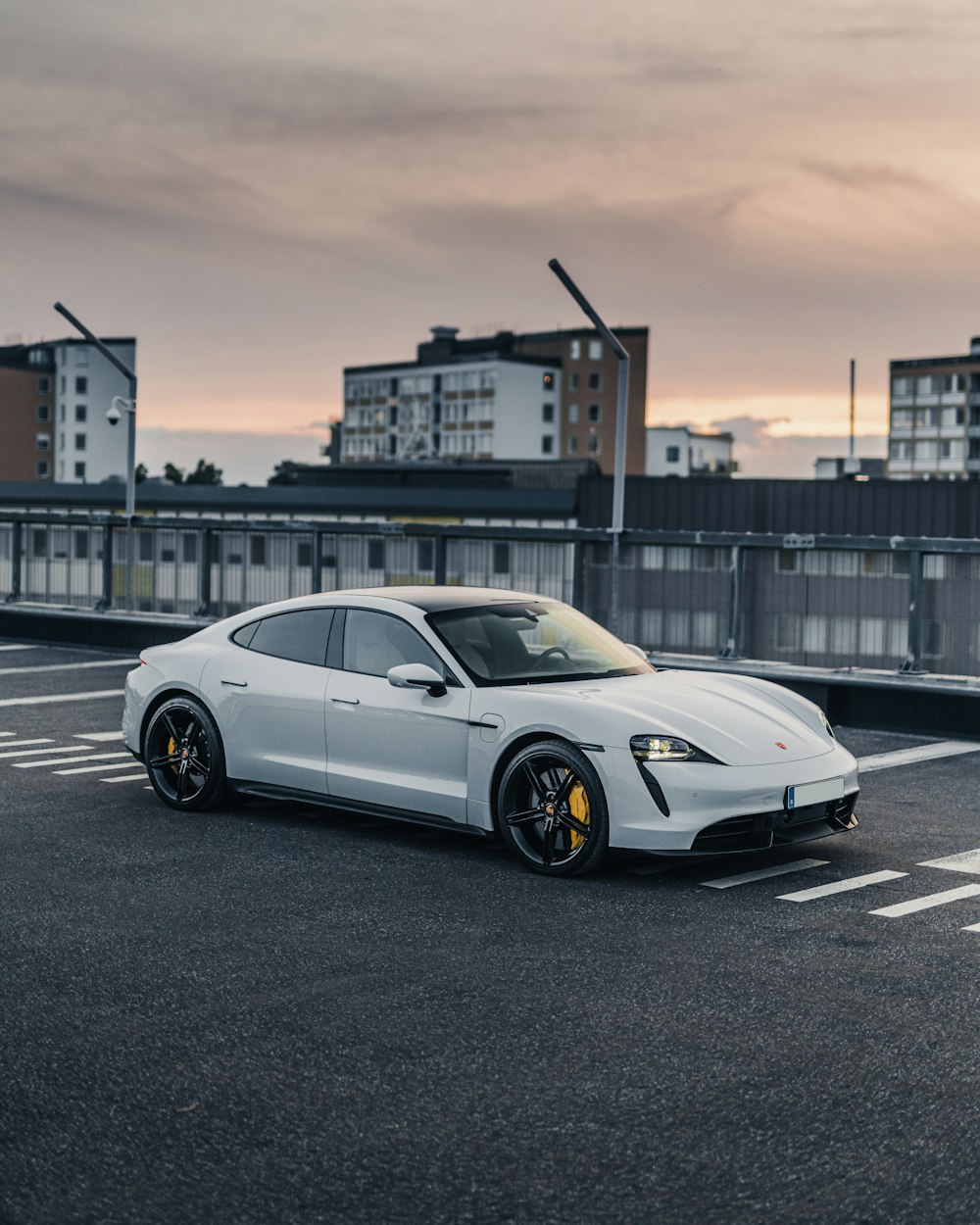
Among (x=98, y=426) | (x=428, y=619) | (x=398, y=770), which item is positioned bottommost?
(x=398, y=770)

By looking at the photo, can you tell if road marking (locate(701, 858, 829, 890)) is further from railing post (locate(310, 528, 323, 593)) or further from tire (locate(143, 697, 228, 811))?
railing post (locate(310, 528, 323, 593))

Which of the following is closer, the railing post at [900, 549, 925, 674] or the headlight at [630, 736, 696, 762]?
the headlight at [630, 736, 696, 762]

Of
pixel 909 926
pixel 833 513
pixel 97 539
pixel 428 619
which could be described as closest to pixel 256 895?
pixel 428 619

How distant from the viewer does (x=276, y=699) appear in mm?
9266

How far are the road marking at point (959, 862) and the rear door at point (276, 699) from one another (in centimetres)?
324

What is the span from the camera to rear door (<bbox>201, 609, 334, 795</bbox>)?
9.12 m

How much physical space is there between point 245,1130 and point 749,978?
7.60ft

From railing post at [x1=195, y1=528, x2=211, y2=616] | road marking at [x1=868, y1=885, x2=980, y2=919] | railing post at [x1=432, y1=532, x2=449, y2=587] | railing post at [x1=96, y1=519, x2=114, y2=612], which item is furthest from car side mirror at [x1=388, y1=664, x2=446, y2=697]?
railing post at [x1=96, y1=519, x2=114, y2=612]

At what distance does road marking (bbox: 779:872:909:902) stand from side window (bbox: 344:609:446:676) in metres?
2.25

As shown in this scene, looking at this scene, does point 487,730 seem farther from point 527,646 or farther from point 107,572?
point 107,572

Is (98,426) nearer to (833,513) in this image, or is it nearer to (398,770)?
(833,513)

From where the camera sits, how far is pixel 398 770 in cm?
867

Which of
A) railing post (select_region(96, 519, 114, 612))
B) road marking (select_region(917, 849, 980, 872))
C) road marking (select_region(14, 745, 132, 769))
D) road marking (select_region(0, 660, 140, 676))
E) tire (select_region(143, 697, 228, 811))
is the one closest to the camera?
road marking (select_region(917, 849, 980, 872))

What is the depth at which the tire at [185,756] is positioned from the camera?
9.59 m
